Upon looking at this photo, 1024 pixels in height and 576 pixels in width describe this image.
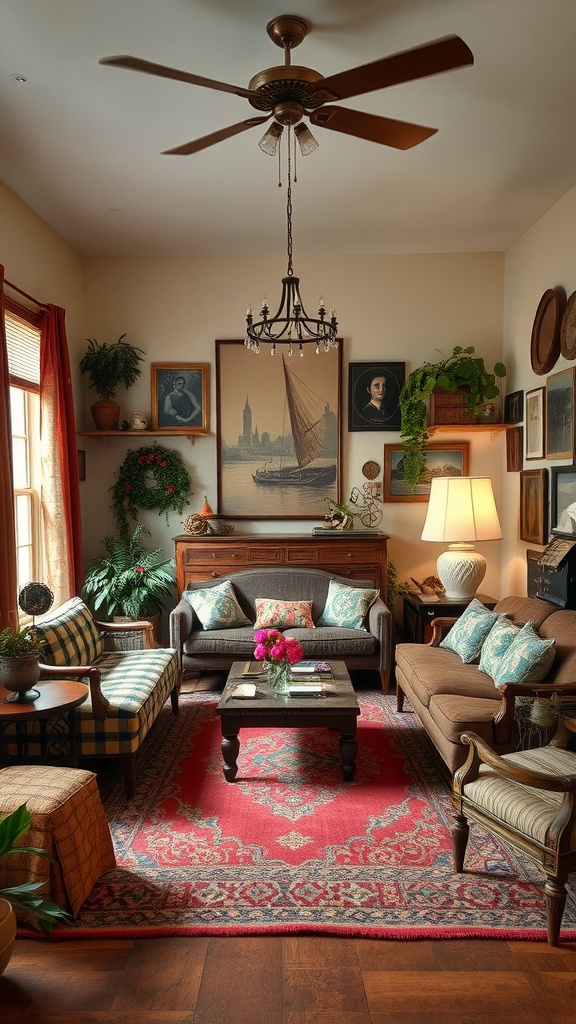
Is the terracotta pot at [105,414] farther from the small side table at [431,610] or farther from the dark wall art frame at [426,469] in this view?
the small side table at [431,610]

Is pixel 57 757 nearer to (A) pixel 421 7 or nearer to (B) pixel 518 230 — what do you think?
(A) pixel 421 7

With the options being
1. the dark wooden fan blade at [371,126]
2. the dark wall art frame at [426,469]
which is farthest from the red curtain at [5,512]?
the dark wall art frame at [426,469]

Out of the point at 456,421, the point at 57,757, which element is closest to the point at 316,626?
the point at 456,421

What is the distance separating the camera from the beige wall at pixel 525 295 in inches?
187

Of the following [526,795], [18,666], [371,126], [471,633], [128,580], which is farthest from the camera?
[128,580]

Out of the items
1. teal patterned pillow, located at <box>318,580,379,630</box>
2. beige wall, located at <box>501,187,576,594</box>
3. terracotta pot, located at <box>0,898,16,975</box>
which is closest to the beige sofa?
teal patterned pillow, located at <box>318,580,379,630</box>

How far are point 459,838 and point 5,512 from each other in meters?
2.93

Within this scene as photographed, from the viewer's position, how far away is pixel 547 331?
16.4 feet

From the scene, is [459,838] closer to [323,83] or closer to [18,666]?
[18,666]

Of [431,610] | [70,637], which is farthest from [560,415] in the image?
[70,637]

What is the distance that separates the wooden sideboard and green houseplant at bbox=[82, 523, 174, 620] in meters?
0.23

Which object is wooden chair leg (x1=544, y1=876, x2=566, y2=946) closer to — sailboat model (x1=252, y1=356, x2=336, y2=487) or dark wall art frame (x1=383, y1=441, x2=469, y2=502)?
dark wall art frame (x1=383, y1=441, x2=469, y2=502)

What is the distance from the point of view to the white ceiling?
9.55 ft

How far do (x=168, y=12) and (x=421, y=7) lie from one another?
40.7 inches
